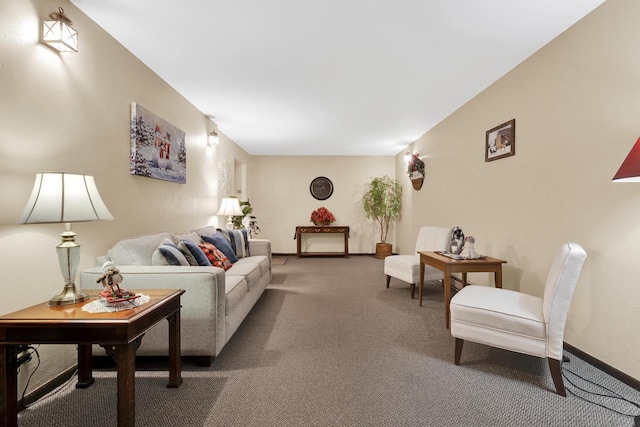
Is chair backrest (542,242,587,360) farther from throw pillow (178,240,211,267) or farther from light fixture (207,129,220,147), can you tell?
light fixture (207,129,220,147)

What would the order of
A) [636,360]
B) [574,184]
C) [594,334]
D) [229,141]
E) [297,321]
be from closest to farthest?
[636,360] < [594,334] < [574,184] < [297,321] < [229,141]

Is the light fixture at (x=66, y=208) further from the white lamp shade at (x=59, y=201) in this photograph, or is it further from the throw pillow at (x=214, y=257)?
the throw pillow at (x=214, y=257)

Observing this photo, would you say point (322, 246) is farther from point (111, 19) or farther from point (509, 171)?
point (111, 19)

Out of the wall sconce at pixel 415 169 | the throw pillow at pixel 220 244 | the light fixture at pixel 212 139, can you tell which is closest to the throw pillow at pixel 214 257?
the throw pillow at pixel 220 244

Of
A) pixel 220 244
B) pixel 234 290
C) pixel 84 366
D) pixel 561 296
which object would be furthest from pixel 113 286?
pixel 561 296

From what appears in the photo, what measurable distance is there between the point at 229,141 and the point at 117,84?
309 cm

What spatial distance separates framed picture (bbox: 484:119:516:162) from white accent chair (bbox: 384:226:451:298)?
96 cm

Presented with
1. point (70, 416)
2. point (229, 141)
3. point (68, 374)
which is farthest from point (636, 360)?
point (229, 141)

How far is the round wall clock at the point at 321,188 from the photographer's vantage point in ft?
23.7

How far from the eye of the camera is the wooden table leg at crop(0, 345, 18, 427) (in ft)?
4.25

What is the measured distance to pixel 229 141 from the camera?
552 cm

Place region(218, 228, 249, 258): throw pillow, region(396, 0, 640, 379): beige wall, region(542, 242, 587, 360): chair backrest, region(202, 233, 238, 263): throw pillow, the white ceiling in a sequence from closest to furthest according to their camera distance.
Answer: region(542, 242, 587, 360): chair backrest → region(396, 0, 640, 379): beige wall → the white ceiling → region(202, 233, 238, 263): throw pillow → region(218, 228, 249, 258): throw pillow

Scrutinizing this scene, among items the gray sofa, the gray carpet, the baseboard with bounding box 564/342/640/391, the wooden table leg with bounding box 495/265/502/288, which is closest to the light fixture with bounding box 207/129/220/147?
the gray sofa

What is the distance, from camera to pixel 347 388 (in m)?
1.81
